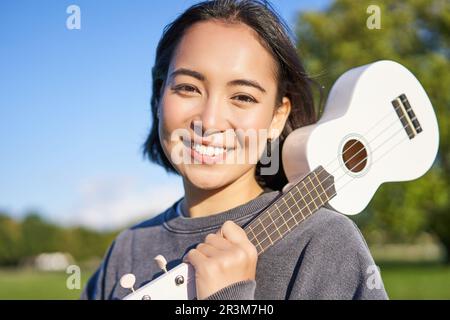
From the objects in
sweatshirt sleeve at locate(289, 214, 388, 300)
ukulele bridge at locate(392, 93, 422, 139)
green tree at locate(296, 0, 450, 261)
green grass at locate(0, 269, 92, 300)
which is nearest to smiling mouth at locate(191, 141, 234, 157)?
sweatshirt sleeve at locate(289, 214, 388, 300)

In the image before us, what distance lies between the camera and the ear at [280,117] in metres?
2.09

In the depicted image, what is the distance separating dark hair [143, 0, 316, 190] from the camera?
2.01m

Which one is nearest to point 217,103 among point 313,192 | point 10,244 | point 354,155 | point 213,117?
point 213,117

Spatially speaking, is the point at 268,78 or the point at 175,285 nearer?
the point at 175,285

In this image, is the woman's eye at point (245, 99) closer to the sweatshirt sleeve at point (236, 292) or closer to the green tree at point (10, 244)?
the sweatshirt sleeve at point (236, 292)

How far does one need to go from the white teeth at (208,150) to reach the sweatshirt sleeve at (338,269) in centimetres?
40

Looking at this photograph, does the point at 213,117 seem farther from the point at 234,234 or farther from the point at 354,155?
the point at 354,155

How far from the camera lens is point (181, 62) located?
1922 millimetres

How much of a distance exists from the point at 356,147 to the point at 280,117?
286 millimetres

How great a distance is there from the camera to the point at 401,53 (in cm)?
2020

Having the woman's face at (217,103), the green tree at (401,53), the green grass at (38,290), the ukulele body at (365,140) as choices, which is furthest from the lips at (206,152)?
the green tree at (401,53)
